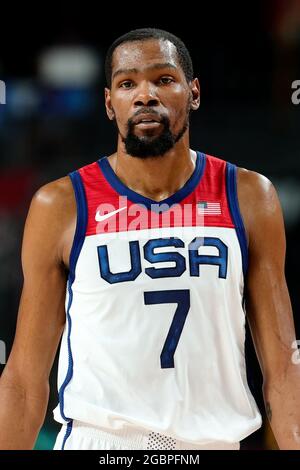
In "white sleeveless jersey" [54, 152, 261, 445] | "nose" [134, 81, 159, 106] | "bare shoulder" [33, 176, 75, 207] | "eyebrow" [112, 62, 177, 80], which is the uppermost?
"eyebrow" [112, 62, 177, 80]

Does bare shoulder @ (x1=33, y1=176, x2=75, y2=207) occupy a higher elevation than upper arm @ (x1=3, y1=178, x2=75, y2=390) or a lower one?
higher

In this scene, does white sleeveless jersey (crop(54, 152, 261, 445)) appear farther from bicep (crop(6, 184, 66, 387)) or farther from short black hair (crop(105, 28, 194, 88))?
short black hair (crop(105, 28, 194, 88))

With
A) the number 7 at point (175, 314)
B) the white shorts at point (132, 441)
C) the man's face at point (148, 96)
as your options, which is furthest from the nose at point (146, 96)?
the white shorts at point (132, 441)

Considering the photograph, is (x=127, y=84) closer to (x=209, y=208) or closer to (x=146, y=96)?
(x=146, y=96)

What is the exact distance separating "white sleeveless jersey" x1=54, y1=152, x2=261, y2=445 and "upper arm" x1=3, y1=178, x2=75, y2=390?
0.06m

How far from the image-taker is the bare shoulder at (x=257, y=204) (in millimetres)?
3164

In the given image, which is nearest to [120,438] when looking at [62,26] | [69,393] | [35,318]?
[69,393]

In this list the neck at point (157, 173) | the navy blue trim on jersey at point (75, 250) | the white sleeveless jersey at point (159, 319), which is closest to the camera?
the white sleeveless jersey at point (159, 319)

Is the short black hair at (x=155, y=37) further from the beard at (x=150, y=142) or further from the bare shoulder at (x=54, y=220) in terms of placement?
the bare shoulder at (x=54, y=220)

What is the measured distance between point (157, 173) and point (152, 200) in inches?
3.9

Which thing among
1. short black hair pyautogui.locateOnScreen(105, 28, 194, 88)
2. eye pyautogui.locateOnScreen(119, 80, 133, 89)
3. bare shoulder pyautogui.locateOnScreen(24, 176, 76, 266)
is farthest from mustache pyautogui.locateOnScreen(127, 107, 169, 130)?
bare shoulder pyautogui.locateOnScreen(24, 176, 76, 266)

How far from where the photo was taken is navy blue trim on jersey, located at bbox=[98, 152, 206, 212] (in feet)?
10.5

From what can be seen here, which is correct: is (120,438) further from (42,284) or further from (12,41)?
(12,41)

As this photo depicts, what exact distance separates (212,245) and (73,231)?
466 mm
